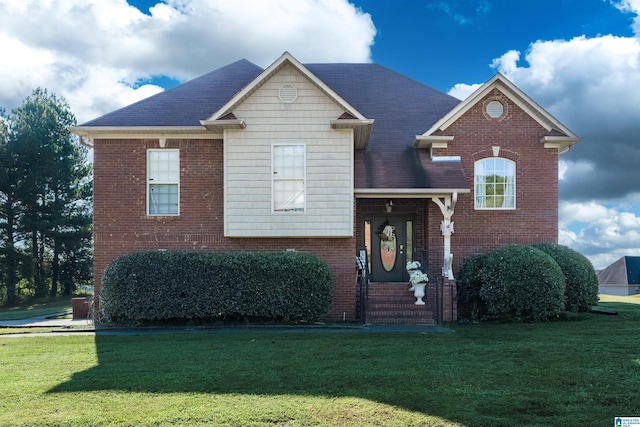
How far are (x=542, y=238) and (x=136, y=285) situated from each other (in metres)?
11.5

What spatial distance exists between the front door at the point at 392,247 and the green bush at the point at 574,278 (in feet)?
12.7

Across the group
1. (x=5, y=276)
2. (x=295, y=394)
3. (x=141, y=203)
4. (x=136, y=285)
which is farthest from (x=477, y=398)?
(x=5, y=276)

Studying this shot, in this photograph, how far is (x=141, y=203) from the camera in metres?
15.5

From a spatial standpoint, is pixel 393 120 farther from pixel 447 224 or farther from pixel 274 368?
pixel 274 368

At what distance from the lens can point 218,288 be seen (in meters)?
13.5

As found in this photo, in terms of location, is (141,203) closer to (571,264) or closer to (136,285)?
(136,285)

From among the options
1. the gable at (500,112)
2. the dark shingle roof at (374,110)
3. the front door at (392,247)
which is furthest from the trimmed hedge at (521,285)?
the gable at (500,112)

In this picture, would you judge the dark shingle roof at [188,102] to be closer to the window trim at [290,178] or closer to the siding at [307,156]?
the siding at [307,156]

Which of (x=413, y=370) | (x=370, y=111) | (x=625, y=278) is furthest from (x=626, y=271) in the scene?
(x=413, y=370)

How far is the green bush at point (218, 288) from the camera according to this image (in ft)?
44.2

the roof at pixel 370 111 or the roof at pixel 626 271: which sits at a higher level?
the roof at pixel 370 111

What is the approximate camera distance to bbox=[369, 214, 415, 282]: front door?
16.7m

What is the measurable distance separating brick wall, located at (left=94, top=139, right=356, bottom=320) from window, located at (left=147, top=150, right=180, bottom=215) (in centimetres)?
17

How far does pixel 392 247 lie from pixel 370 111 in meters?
4.71
